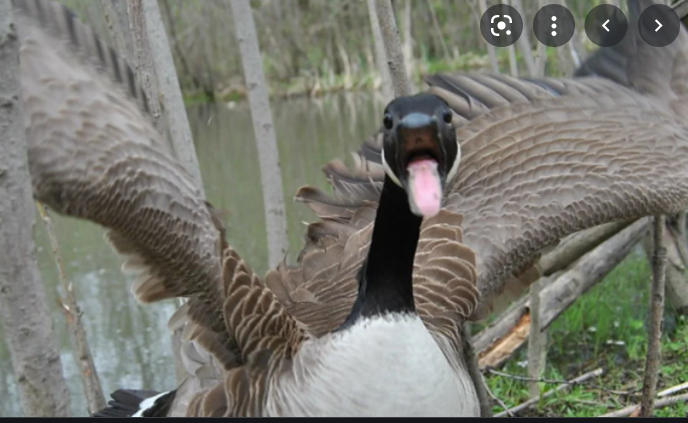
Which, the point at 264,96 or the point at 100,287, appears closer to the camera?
the point at 264,96

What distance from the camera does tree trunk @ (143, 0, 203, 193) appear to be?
3932 millimetres

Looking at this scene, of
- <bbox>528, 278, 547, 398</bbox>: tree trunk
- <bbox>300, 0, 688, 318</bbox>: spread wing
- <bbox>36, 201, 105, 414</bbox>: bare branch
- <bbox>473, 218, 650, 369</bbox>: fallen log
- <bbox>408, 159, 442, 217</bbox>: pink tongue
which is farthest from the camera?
<bbox>473, 218, 650, 369</bbox>: fallen log

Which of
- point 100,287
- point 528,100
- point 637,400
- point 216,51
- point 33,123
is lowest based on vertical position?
point 637,400

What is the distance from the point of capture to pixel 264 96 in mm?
4426

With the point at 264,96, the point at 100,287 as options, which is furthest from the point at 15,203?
the point at 100,287

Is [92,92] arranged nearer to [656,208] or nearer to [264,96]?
[264,96]

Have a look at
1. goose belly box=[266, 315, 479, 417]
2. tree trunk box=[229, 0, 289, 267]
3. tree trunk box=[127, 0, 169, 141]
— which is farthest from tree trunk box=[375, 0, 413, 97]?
tree trunk box=[229, 0, 289, 267]

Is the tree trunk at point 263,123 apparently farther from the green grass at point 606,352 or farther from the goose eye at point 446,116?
the goose eye at point 446,116

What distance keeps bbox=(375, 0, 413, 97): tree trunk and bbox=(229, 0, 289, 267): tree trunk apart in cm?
129

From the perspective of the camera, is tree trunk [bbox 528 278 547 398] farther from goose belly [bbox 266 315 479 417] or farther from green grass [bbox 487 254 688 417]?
goose belly [bbox 266 315 479 417]

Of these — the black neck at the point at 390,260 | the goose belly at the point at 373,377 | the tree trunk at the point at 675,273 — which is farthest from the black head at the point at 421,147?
the tree trunk at the point at 675,273

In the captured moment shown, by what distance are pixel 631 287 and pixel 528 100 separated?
311 cm

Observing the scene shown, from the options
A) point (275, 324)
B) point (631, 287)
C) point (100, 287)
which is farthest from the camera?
point (100, 287)

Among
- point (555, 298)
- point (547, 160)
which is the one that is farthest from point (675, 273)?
point (547, 160)
